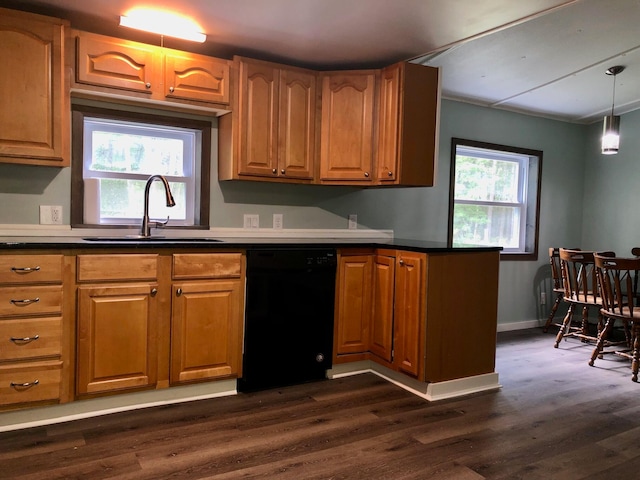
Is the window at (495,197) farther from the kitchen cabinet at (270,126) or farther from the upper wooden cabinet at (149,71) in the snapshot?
the upper wooden cabinet at (149,71)

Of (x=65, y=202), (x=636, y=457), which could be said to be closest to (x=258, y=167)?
(x=65, y=202)

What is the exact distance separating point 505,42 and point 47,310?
3.22m

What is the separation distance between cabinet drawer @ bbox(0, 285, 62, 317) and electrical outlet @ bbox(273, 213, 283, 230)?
60.6 inches

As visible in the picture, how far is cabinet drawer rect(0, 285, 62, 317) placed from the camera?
2.36 m

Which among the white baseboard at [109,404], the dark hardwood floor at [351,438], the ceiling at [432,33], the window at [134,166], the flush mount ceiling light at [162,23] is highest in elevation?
the ceiling at [432,33]

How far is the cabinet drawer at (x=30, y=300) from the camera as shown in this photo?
2363 mm

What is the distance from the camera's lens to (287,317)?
10.1 ft

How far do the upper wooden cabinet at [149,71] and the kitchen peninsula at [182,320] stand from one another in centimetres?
90

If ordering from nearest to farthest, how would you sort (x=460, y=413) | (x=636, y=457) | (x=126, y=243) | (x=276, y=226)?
1. (x=636, y=457)
2. (x=126, y=243)
3. (x=460, y=413)
4. (x=276, y=226)

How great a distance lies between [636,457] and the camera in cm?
231

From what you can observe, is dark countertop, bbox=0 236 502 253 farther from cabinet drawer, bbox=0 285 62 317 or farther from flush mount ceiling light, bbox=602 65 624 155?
flush mount ceiling light, bbox=602 65 624 155

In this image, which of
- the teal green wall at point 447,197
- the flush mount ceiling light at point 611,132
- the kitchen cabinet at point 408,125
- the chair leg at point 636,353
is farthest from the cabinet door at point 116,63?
the chair leg at point 636,353

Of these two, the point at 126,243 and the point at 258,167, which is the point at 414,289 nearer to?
the point at 258,167

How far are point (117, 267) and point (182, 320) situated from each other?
Result: 0.46 metres
